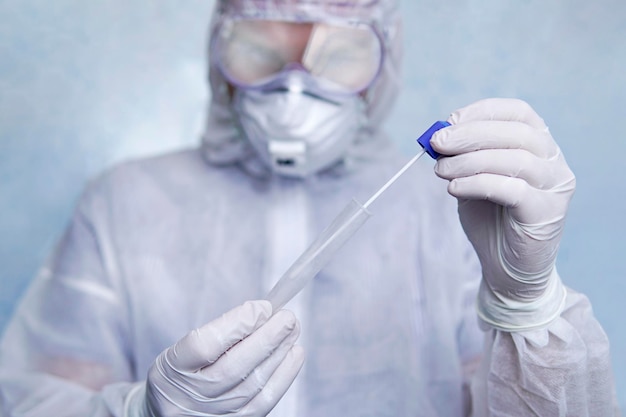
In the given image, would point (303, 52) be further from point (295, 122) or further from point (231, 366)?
point (231, 366)

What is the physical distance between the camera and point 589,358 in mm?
899

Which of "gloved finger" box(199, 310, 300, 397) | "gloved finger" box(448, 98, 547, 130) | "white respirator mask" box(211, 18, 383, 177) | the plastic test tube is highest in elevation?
"gloved finger" box(448, 98, 547, 130)

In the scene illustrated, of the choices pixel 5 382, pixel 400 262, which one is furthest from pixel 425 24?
pixel 5 382

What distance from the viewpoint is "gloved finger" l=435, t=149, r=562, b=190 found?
84 cm

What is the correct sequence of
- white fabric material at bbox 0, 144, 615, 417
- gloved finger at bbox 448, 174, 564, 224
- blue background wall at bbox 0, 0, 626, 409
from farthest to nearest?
blue background wall at bbox 0, 0, 626, 409 < white fabric material at bbox 0, 144, 615, 417 < gloved finger at bbox 448, 174, 564, 224

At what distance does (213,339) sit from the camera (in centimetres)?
85

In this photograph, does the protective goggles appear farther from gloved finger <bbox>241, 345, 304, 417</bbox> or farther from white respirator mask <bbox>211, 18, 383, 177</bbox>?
gloved finger <bbox>241, 345, 304, 417</bbox>

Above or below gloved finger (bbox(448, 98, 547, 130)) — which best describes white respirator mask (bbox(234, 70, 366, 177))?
below

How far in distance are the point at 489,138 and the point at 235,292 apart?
1.90 ft

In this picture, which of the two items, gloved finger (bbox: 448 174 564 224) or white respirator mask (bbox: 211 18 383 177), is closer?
gloved finger (bbox: 448 174 564 224)

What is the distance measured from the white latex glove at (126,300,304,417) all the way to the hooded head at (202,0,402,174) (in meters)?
0.46

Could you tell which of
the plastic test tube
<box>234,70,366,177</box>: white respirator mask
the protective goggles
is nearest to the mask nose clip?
<box>234,70,366,177</box>: white respirator mask

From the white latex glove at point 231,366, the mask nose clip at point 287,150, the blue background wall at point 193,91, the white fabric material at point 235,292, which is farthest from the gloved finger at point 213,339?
the blue background wall at point 193,91

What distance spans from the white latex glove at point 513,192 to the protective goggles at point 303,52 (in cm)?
40
